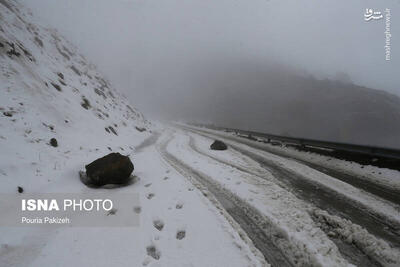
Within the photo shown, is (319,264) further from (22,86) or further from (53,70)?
(53,70)

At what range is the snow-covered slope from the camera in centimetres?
524

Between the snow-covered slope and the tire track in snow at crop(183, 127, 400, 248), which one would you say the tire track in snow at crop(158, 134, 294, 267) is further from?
the snow-covered slope

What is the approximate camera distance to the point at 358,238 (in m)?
3.14

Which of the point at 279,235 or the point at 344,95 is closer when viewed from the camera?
the point at 279,235

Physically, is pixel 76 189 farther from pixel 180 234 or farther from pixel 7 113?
pixel 7 113

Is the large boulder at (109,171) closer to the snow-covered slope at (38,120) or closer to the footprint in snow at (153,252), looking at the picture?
the snow-covered slope at (38,120)

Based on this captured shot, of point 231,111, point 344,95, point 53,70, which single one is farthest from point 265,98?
point 53,70

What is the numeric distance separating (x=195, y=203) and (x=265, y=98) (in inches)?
4613

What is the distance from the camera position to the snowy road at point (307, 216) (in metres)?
2.79

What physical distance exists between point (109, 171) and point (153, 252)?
3.51m

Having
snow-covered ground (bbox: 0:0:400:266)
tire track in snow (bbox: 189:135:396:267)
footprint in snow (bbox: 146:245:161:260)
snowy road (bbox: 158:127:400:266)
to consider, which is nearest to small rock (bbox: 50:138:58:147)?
snow-covered ground (bbox: 0:0:400:266)

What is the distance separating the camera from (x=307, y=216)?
12.6 feet

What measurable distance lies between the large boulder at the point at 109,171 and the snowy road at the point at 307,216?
2.33 metres

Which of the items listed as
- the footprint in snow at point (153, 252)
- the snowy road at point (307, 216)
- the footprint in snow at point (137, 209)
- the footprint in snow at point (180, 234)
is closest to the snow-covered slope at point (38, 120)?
the footprint in snow at point (137, 209)
